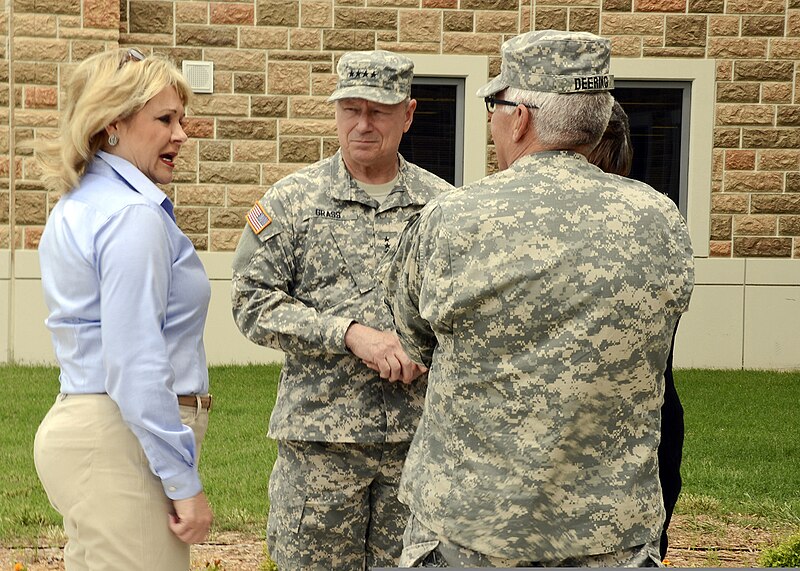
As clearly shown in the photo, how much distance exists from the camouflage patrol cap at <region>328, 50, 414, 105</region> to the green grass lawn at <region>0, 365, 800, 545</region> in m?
2.66

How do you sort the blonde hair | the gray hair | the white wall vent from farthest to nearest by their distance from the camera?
1. the white wall vent
2. the blonde hair
3. the gray hair

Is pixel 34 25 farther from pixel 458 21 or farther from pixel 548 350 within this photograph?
pixel 548 350

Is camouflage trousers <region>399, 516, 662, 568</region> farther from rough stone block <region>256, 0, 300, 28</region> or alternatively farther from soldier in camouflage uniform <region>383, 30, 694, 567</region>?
rough stone block <region>256, 0, 300, 28</region>

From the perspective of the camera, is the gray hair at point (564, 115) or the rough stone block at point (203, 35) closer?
the gray hair at point (564, 115)

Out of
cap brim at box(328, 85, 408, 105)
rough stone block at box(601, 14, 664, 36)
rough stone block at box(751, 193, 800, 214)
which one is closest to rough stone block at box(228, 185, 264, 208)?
rough stone block at box(601, 14, 664, 36)

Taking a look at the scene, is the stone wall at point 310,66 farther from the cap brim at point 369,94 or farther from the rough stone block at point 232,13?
the cap brim at point 369,94

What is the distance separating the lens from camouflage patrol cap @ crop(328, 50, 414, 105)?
3.47 metres

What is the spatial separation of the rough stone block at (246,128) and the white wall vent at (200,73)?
332 millimetres

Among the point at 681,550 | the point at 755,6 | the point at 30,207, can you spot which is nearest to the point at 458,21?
the point at 755,6

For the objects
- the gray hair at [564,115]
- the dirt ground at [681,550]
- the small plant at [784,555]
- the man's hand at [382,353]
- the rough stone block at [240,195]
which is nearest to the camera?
the gray hair at [564,115]

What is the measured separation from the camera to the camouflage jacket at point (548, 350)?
2.26m

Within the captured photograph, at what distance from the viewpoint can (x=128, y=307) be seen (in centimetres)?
242

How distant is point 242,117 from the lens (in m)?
9.59

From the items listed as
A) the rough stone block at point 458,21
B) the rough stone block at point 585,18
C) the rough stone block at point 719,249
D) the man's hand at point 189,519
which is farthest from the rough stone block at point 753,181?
the man's hand at point 189,519
